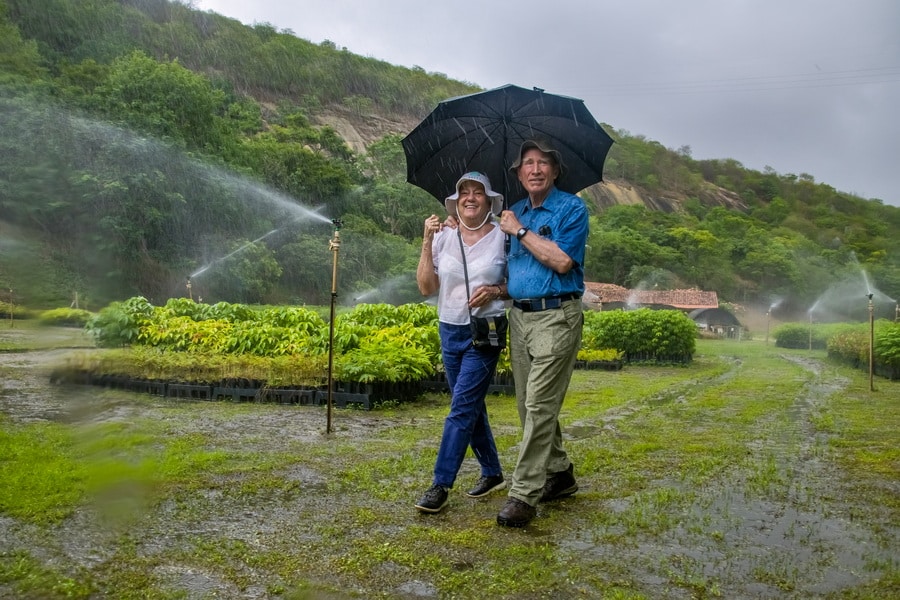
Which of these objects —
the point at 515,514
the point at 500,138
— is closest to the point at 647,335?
the point at 500,138

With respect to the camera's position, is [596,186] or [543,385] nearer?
[543,385]

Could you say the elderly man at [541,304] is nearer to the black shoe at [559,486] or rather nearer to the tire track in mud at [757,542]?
the black shoe at [559,486]

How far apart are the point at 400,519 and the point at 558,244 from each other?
1550 millimetres

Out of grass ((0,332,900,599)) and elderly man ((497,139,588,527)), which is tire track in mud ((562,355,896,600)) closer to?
grass ((0,332,900,599))

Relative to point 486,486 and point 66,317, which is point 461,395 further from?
point 66,317

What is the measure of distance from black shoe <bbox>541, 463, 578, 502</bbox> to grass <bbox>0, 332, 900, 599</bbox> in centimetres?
8

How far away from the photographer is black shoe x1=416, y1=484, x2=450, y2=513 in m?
3.45

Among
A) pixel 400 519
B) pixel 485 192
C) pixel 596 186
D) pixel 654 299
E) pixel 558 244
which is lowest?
pixel 400 519

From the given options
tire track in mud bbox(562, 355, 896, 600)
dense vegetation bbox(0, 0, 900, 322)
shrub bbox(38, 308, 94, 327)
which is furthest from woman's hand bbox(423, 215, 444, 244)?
shrub bbox(38, 308, 94, 327)

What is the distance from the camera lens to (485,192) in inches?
144

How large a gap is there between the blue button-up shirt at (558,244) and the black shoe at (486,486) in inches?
41.8

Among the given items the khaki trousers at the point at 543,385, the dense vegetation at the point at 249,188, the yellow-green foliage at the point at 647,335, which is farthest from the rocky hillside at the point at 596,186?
the khaki trousers at the point at 543,385

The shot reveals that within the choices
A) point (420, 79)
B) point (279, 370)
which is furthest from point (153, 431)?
point (420, 79)

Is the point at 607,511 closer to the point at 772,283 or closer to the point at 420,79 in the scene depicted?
the point at 772,283
